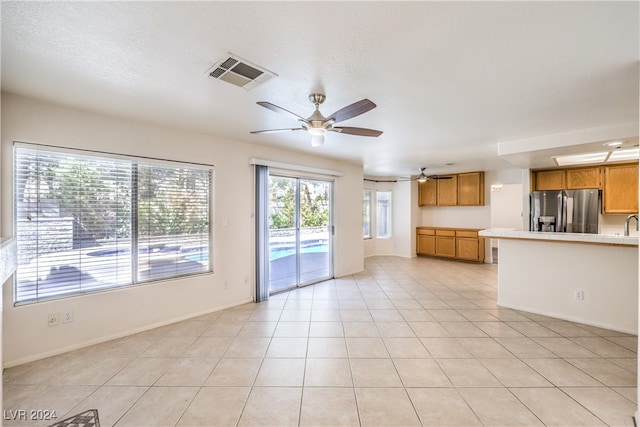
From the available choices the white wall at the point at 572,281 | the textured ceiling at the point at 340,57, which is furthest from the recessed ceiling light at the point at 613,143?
the white wall at the point at 572,281

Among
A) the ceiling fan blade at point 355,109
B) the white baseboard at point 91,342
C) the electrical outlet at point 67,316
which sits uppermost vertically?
the ceiling fan blade at point 355,109

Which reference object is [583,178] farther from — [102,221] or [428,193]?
[102,221]

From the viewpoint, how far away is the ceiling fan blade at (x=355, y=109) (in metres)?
1.92

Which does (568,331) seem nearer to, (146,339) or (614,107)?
(614,107)

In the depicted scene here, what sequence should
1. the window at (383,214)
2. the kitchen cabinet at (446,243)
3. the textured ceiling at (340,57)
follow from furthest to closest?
the window at (383,214)
the kitchen cabinet at (446,243)
the textured ceiling at (340,57)

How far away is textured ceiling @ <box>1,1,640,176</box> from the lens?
143 cm

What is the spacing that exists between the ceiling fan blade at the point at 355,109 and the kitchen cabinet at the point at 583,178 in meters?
5.04

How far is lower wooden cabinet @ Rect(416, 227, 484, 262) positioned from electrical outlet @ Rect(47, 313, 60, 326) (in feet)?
25.0

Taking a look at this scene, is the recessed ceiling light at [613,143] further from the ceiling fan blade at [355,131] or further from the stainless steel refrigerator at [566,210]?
the ceiling fan blade at [355,131]

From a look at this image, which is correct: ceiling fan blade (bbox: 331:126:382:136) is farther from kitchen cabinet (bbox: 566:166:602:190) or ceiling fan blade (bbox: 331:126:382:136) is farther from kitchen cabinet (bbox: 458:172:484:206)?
kitchen cabinet (bbox: 458:172:484:206)

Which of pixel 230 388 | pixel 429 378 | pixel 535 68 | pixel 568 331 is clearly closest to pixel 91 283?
pixel 230 388

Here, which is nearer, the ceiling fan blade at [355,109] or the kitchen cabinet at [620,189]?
the ceiling fan blade at [355,109]

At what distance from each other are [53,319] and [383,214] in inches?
288

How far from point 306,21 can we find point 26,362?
11.8ft
